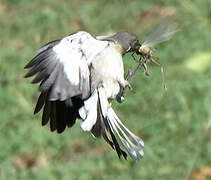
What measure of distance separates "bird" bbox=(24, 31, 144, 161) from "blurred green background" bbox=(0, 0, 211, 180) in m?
0.94

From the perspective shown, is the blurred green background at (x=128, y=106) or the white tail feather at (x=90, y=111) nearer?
the white tail feather at (x=90, y=111)

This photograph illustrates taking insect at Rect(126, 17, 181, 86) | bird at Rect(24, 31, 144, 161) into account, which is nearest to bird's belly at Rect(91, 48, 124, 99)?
bird at Rect(24, 31, 144, 161)

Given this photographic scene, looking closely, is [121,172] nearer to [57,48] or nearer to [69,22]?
[57,48]

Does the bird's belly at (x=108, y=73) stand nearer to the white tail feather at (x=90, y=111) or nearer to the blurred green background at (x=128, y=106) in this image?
Result: the white tail feather at (x=90, y=111)

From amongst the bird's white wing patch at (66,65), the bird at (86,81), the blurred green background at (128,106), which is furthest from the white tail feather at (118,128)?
the blurred green background at (128,106)

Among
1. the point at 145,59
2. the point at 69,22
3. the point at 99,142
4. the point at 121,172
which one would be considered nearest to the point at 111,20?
the point at 69,22

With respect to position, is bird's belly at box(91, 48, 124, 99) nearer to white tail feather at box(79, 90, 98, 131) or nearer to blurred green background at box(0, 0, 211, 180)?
white tail feather at box(79, 90, 98, 131)

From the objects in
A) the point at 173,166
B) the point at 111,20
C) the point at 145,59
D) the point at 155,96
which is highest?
the point at 111,20

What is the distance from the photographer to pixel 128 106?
5926mm

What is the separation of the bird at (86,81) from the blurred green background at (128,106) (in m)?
0.94

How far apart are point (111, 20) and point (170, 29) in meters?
4.05

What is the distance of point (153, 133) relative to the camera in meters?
5.54

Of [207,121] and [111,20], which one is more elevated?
[111,20]

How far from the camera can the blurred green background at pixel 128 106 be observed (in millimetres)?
5180
